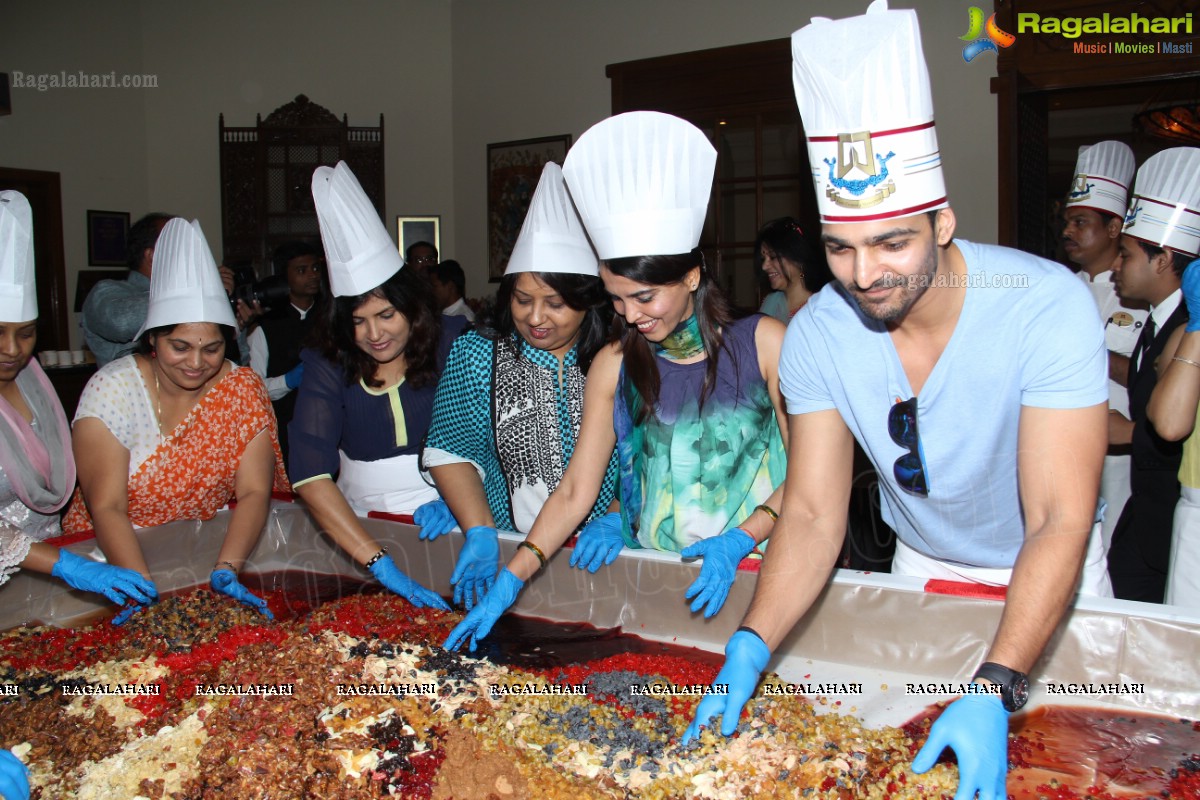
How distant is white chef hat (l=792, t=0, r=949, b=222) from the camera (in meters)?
1.21

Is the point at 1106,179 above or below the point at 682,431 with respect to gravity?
above

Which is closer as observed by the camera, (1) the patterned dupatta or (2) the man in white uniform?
(1) the patterned dupatta

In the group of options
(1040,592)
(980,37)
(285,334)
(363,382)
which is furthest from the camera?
(980,37)

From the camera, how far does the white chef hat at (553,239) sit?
1.88 m

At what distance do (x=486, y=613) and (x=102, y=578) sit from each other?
0.78 metres

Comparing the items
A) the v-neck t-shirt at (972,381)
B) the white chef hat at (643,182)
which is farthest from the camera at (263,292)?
the v-neck t-shirt at (972,381)

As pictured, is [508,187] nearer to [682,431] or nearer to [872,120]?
[682,431]

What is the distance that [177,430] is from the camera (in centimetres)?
206

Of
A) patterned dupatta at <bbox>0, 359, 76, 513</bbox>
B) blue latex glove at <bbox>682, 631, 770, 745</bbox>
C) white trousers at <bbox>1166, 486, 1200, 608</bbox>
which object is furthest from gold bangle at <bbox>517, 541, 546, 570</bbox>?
white trousers at <bbox>1166, 486, 1200, 608</bbox>

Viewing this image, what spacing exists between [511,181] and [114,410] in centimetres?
415

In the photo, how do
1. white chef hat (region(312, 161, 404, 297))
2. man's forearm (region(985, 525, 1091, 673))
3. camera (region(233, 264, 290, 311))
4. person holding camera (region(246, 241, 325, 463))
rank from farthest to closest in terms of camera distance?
person holding camera (region(246, 241, 325, 463))
camera (region(233, 264, 290, 311))
white chef hat (region(312, 161, 404, 297))
man's forearm (region(985, 525, 1091, 673))

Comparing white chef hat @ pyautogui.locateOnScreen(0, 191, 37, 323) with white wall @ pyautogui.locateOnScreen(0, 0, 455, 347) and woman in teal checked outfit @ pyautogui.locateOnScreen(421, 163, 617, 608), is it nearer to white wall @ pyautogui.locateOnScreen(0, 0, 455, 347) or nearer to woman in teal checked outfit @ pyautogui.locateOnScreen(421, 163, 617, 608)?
woman in teal checked outfit @ pyautogui.locateOnScreen(421, 163, 617, 608)

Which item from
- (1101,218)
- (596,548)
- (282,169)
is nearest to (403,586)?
(596,548)

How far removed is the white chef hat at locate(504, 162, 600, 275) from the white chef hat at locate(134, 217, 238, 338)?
689mm
